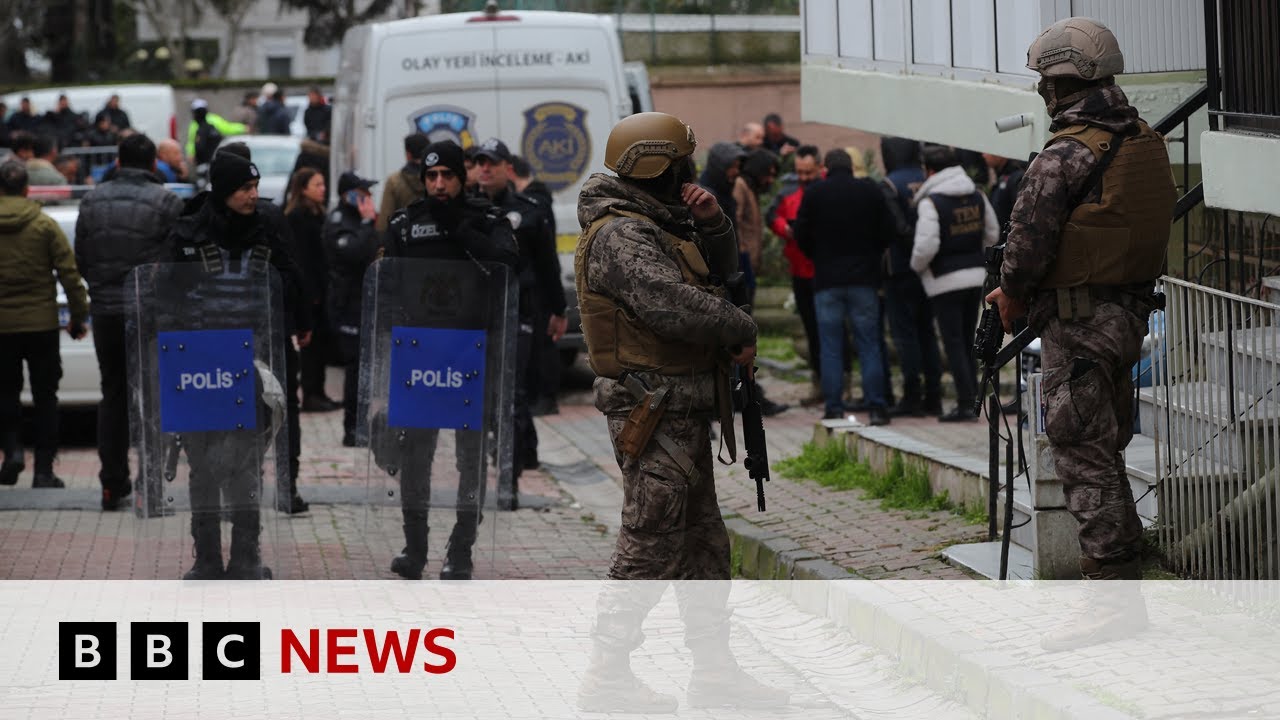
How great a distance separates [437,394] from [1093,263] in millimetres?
3383

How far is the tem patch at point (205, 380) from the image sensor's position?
27.1 feet

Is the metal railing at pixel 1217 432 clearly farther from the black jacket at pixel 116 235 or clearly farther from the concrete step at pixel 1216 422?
the black jacket at pixel 116 235

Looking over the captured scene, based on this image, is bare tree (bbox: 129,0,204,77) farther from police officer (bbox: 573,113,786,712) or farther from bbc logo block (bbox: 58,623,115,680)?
police officer (bbox: 573,113,786,712)

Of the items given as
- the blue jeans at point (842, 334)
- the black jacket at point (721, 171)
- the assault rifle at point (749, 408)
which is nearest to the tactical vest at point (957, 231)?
the blue jeans at point (842, 334)

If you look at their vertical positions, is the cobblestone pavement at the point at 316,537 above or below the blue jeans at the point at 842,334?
below

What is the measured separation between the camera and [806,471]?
1052cm

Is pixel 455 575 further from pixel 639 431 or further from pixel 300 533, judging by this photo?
pixel 639 431

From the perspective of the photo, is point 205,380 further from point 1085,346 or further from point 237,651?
point 1085,346

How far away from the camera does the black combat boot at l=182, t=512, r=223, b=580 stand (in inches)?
330

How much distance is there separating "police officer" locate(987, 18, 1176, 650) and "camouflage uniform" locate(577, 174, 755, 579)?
1.02m

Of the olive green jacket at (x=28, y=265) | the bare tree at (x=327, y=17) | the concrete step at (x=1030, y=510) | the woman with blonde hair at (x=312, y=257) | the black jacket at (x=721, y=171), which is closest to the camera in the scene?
the concrete step at (x=1030, y=510)

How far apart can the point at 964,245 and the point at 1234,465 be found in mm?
6208

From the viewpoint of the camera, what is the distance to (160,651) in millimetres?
7223

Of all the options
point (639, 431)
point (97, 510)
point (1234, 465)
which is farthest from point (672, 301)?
point (97, 510)
